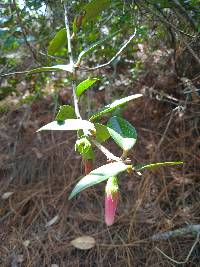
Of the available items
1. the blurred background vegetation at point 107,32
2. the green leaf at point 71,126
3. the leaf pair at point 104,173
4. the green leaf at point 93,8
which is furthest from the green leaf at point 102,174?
the blurred background vegetation at point 107,32

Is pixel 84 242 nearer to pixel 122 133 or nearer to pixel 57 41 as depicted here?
pixel 57 41

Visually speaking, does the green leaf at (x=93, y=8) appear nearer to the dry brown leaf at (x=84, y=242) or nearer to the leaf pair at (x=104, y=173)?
the leaf pair at (x=104, y=173)

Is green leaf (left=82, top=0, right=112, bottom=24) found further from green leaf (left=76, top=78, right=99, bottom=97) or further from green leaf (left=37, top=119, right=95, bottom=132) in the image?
green leaf (left=37, top=119, right=95, bottom=132)

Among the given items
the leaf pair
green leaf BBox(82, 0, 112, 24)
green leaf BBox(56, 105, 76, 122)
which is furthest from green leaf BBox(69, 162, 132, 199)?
green leaf BBox(82, 0, 112, 24)

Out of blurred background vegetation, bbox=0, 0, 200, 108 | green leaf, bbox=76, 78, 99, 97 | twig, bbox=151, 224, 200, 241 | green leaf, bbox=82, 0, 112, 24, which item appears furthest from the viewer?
twig, bbox=151, 224, 200, 241

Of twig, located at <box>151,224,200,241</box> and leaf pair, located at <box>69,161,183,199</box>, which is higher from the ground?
leaf pair, located at <box>69,161,183,199</box>

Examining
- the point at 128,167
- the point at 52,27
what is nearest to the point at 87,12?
the point at 128,167
